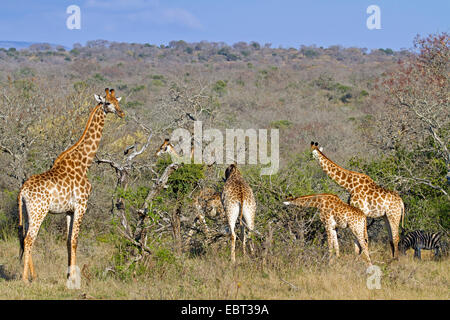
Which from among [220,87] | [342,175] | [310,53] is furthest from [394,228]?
[310,53]

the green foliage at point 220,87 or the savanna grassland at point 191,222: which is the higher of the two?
the green foliage at point 220,87

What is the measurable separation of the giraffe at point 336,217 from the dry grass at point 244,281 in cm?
26

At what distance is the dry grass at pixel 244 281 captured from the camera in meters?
7.08

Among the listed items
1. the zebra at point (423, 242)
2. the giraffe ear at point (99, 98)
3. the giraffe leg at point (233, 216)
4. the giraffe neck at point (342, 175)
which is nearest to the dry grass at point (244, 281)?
the giraffe leg at point (233, 216)

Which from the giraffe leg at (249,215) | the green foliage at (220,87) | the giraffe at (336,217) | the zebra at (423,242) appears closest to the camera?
the giraffe at (336,217)

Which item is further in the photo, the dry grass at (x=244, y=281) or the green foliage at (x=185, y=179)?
the green foliage at (x=185, y=179)

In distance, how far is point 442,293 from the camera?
7.42m

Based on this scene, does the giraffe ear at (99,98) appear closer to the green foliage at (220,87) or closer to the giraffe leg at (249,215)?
the giraffe leg at (249,215)

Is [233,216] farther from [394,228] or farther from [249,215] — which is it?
[394,228]

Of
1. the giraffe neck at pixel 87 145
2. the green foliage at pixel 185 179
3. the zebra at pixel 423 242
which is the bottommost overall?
the zebra at pixel 423 242

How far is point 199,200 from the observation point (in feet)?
35.0

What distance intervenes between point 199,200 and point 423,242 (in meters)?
4.28

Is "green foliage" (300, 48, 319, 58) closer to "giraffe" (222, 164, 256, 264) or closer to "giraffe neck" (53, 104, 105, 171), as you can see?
"giraffe" (222, 164, 256, 264)

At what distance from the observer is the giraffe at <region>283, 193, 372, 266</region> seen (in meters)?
8.66
